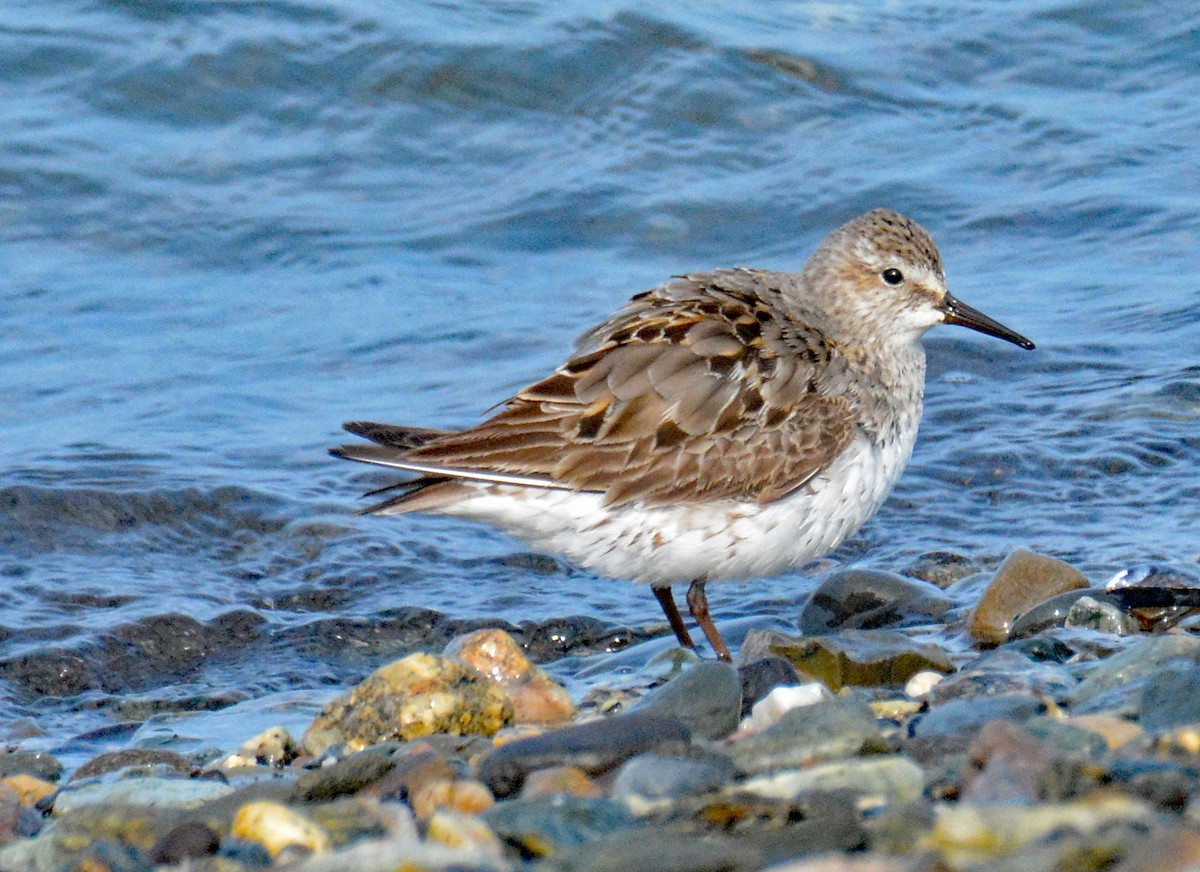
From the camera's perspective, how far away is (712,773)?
3607 millimetres

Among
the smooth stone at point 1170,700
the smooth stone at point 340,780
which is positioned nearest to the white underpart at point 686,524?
the smooth stone at point 340,780

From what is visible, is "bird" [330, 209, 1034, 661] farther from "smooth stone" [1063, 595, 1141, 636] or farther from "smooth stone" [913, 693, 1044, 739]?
"smooth stone" [913, 693, 1044, 739]

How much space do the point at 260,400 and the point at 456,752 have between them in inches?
204

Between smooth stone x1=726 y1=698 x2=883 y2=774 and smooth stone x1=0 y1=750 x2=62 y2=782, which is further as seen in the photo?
smooth stone x1=0 y1=750 x2=62 y2=782

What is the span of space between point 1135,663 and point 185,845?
105 inches

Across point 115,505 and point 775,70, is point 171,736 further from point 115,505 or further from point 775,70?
point 775,70

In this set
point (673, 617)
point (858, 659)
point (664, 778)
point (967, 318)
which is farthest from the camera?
point (967, 318)

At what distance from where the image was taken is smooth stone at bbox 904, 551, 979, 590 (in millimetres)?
7254

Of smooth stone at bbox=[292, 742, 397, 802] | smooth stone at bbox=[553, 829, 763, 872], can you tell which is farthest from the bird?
smooth stone at bbox=[553, 829, 763, 872]

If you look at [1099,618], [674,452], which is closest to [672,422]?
[674,452]

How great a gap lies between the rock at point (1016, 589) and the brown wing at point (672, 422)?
35.2 inches

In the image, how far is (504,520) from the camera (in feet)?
18.9

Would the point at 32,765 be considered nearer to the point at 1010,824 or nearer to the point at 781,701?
the point at 781,701

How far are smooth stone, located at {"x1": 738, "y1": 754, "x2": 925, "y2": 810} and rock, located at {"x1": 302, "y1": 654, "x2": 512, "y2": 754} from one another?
158 centimetres
